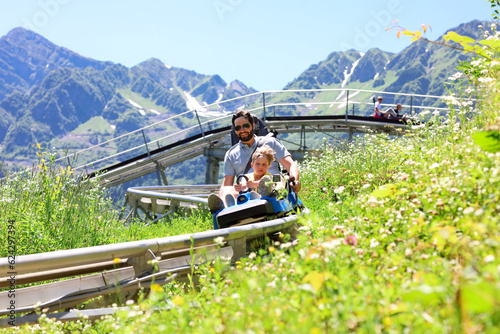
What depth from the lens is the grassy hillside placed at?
164 cm

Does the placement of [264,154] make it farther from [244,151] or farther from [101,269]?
[101,269]

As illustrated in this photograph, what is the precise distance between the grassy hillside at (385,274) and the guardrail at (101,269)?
193 mm

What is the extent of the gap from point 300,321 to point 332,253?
646mm

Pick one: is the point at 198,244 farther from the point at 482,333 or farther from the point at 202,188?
the point at 202,188

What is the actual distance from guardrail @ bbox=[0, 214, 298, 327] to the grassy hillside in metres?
0.19

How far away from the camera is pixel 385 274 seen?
2.32 meters

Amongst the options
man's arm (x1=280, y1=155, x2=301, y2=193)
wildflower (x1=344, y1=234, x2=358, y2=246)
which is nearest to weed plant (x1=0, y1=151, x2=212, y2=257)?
man's arm (x1=280, y1=155, x2=301, y2=193)

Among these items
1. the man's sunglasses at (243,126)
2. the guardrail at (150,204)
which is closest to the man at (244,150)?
the man's sunglasses at (243,126)

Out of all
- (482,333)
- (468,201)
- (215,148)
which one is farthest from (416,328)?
(215,148)

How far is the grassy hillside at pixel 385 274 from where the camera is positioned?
5.39 ft

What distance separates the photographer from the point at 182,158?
21.0 m

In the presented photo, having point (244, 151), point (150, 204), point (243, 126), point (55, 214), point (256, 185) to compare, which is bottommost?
point (150, 204)

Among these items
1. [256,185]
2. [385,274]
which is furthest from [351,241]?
[256,185]

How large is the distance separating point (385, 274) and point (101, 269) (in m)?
1.95
